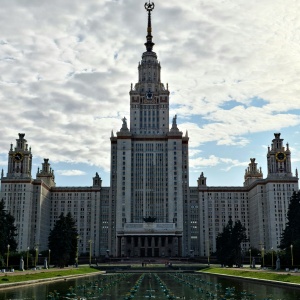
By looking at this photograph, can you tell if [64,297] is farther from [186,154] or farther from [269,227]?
[186,154]

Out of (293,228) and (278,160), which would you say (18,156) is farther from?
(293,228)

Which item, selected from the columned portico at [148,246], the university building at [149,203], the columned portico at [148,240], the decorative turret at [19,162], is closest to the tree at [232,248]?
the university building at [149,203]

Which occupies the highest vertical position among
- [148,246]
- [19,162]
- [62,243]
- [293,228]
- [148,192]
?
[19,162]

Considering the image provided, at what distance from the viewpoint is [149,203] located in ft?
627

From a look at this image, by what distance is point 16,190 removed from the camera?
597ft

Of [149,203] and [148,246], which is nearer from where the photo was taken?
[148,246]

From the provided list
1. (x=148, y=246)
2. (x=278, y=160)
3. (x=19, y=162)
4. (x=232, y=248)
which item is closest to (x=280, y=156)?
(x=278, y=160)

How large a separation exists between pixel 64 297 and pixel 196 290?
16.1m

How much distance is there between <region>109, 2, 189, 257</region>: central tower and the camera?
604 feet

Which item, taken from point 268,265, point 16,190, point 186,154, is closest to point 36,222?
point 16,190

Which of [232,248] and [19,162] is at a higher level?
[19,162]

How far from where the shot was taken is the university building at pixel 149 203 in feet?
591

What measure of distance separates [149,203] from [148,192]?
441 centimetres

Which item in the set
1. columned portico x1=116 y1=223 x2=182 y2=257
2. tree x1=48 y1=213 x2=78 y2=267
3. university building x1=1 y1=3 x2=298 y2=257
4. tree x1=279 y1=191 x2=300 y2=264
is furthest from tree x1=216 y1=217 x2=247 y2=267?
columned portico x1=116 y1=223 x2=182 y2=257
